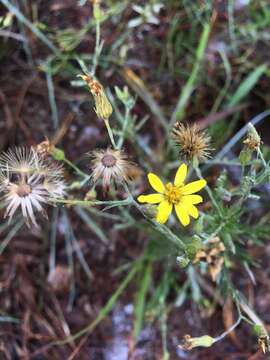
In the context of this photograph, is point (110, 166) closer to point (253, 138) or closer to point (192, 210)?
point (192, 210)

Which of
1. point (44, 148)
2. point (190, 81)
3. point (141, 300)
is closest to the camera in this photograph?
point (44, 148)

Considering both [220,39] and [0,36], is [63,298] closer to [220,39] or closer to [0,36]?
[0,36]

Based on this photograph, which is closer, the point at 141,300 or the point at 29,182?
the point at 29,182

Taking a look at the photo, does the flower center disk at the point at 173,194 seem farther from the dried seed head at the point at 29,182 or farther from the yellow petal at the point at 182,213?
the dried seed head at the point at 29,182

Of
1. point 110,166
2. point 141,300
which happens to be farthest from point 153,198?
point 141,300

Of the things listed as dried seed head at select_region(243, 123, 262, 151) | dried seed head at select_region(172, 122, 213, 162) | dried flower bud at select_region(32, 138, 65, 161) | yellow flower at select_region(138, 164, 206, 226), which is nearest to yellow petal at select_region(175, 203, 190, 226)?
yellow flower at select_region(138, 164, 206, 226)

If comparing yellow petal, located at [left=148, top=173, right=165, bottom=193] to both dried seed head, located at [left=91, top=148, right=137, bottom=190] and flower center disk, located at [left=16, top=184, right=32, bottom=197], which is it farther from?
flower center disk, located at [left=16, top=184, right=32, bottom=197]
